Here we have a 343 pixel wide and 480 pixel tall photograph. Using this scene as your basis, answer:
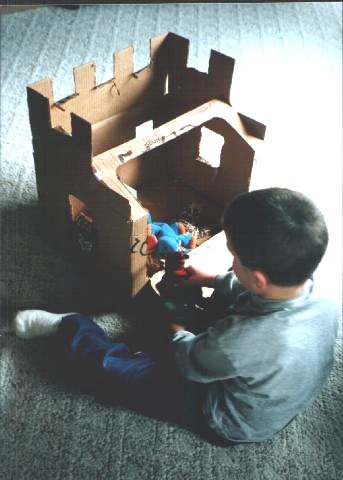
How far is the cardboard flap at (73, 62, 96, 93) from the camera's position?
3.30 ft

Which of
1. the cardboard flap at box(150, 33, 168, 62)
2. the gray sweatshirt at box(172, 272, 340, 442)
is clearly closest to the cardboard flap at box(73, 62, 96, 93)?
the cardboard flap at box(150, 33, 168, 62)

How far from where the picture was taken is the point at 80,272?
3.76 ft

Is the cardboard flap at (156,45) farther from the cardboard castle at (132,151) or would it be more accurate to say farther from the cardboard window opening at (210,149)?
the cardboard window opening at (210,149)

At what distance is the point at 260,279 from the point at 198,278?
274 mm

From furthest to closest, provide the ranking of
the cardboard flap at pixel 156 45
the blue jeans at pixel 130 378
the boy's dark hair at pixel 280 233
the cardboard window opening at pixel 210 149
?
the cardboard window opening at pixel 210 149 < the cardboard flap at pixel 156 45 < the blue jeans at pixel 130 378 < the boy's dark hair at pixel 280 233

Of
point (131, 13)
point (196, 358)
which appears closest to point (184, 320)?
point (196, 358)

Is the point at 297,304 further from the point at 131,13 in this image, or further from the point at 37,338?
the point at 131,13

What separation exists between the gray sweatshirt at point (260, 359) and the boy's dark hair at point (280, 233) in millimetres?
61

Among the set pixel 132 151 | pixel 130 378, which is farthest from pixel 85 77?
pixel 130 378

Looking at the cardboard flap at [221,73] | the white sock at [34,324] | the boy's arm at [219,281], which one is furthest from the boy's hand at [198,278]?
the cardboard flap at [221,73]

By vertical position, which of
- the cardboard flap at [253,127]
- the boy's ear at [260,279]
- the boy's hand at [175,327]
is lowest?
the boy's hand at [175,327]

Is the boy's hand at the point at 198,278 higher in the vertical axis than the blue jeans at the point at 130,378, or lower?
higher

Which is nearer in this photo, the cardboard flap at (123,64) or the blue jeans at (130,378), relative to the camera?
the blue jeans at (130,378)

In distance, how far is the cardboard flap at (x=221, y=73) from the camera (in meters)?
1.07
